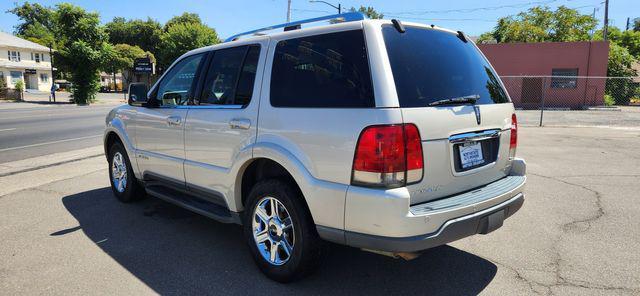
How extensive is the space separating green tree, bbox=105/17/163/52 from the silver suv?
76770mm

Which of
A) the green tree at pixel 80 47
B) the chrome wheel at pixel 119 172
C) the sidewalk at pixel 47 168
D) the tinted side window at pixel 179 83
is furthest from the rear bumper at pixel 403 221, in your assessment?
the green tree at pixel 80 47

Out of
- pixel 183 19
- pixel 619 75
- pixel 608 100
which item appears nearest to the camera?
pixel 608 100

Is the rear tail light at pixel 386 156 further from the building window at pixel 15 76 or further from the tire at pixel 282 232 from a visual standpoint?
the building window at pixel 15 76

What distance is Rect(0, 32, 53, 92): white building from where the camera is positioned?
193 ft

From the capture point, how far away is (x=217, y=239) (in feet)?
14.2

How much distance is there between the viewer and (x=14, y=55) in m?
60.8

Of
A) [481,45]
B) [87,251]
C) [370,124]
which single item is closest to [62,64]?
[481,45]

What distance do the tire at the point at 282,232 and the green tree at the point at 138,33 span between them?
254 feet

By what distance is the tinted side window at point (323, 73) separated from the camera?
289cm

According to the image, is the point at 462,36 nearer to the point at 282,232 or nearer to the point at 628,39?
the point at 282,232

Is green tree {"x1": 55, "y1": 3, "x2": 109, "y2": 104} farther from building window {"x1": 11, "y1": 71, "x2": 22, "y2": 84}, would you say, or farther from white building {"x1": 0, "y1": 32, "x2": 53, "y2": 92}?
building window {"x1": 11, "y1": 71, "x2": 22, "y2": 84}

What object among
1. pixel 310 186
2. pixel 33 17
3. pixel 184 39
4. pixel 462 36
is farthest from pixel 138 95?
pixel 33 17

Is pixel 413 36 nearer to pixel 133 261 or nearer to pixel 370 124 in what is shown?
pixel 370 124

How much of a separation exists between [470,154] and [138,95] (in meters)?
3.62
